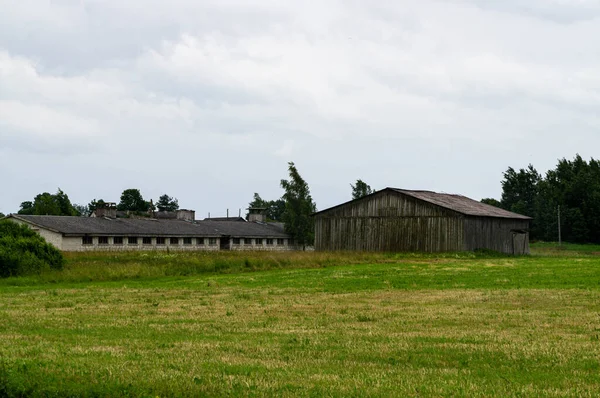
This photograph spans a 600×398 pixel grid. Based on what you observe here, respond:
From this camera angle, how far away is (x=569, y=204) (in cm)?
11731

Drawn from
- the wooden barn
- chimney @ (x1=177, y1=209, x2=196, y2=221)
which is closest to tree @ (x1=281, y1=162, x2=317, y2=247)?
chimney @ (x1=177, y1=209, x2=196, y2=221)

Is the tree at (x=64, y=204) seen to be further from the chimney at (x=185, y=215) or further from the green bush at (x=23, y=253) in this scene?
the green bush at (x=23, y=253)

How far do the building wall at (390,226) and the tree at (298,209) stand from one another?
1291 inches

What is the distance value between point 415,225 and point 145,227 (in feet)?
119

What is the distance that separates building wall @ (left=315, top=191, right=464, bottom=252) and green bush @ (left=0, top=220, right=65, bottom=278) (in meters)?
35.0

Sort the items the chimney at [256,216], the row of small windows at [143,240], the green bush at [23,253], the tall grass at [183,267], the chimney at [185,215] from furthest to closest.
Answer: the chimney at [256,216]
the chimney at [185,215]
the row of small windows at [143,240]
the green bush at [23,253]
the tall grass at [183,267]

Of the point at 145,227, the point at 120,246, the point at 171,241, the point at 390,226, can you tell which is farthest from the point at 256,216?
the point at 390,226

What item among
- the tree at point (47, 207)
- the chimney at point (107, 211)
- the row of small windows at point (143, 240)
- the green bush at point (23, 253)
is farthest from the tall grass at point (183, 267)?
the tree at point (47, 207)

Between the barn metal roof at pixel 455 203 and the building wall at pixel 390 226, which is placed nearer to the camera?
the building wall at pixel 390 226

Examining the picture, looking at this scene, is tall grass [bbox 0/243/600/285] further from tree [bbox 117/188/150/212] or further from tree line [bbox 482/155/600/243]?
tree [bbox 117/188/150/212]

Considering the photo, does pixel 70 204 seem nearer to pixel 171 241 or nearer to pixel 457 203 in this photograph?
pixel 171 241

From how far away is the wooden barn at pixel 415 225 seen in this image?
69.4 m

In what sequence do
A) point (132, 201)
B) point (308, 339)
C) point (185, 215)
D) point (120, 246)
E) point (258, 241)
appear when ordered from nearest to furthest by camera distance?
point (308, 339) → point (120, 246) → point (258, 241) → point (185, 215) → point (132, 201)

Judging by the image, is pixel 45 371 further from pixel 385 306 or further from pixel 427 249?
Result: pixel 427 249
